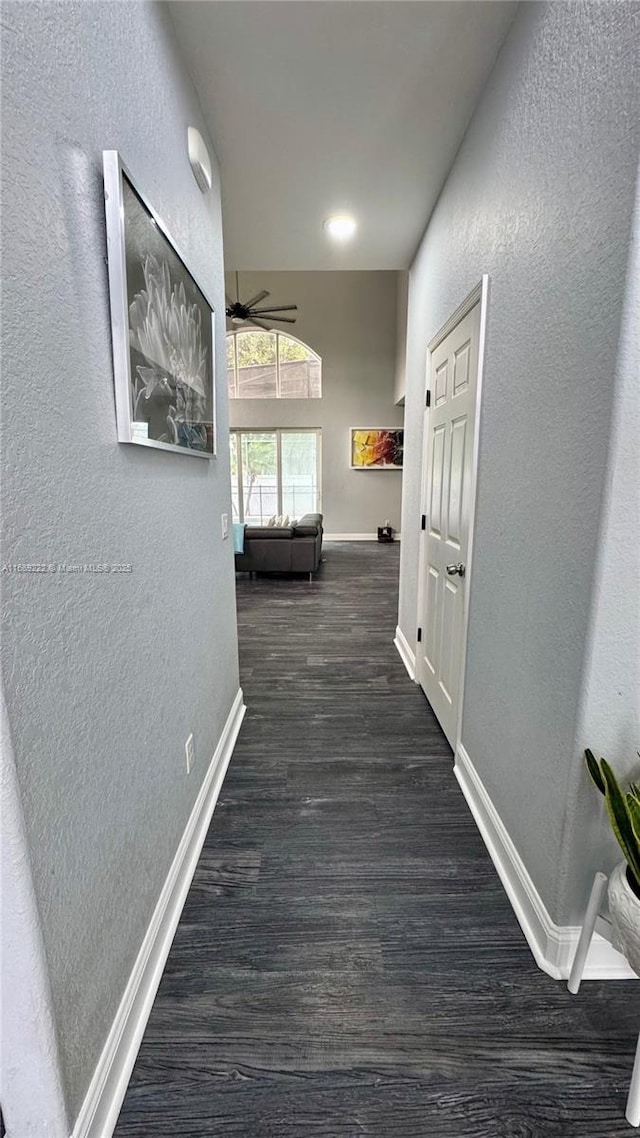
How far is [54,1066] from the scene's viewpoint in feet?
2.55

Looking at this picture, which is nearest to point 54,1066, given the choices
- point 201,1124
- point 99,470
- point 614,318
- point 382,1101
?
point 201,1124

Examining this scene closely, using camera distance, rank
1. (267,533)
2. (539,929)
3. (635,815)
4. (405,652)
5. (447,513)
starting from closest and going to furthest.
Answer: (635,815)
(539,929)
(447,513)
(405,652)
(267,533)

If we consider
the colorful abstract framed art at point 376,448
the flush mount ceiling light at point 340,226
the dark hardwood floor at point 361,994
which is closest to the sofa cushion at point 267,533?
the flush mount ceiling light at point 340,226

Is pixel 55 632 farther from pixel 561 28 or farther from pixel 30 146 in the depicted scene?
pixel 561 28

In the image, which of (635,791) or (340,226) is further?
(340,226)

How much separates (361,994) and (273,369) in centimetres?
943

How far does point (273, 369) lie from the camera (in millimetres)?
9086

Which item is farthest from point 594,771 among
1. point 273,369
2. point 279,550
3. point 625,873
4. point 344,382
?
point 273,369

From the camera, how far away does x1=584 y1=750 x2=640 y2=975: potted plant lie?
3.13ft

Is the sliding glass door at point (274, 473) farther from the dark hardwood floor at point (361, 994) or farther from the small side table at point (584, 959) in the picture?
the small side table at point (584, 959)

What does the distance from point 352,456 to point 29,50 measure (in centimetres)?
873

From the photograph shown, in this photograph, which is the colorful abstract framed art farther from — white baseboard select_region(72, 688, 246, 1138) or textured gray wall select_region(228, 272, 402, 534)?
white baseboard select_region(72, 688, 246, 1138)

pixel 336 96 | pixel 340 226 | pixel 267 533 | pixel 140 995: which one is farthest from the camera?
pixel 267 533

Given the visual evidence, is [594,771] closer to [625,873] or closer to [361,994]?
[625,873]
